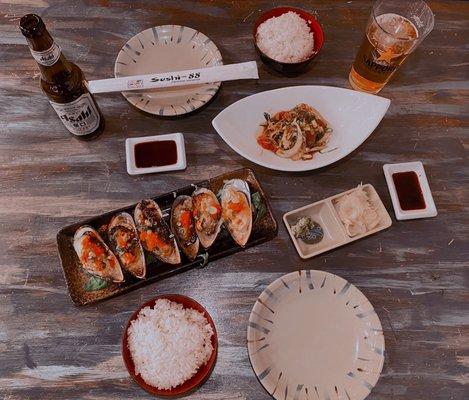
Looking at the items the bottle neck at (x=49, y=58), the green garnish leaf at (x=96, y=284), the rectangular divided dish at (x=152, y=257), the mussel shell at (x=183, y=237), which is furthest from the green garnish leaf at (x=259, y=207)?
the bottle neck at (x=49, y=58)

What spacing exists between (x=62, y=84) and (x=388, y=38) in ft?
4.27

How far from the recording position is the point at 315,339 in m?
1.66

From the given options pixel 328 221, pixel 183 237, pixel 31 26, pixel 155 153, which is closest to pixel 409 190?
pixel 328 221

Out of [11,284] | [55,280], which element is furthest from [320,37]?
[11,284]

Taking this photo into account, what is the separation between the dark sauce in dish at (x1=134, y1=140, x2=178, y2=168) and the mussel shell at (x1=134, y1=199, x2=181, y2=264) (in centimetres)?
20

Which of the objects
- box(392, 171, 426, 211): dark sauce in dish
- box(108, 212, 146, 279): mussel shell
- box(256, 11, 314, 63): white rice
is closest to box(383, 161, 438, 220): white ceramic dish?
box(392, 171, 426, 211): dark sauce in dish

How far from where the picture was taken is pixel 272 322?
1644 millimetres

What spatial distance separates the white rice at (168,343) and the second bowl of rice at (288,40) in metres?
1.15

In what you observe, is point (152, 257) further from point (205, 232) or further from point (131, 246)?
point (205, 232)

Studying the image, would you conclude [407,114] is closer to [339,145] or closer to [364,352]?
[339,145]

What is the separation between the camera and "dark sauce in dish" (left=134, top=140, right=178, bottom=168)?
1872 millimetres

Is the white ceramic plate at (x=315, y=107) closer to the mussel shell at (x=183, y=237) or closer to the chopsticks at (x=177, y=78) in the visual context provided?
the chopsticks at (x=177, y=78)

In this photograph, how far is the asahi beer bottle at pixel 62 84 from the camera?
4.64ft

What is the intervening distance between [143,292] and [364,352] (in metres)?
0.85
